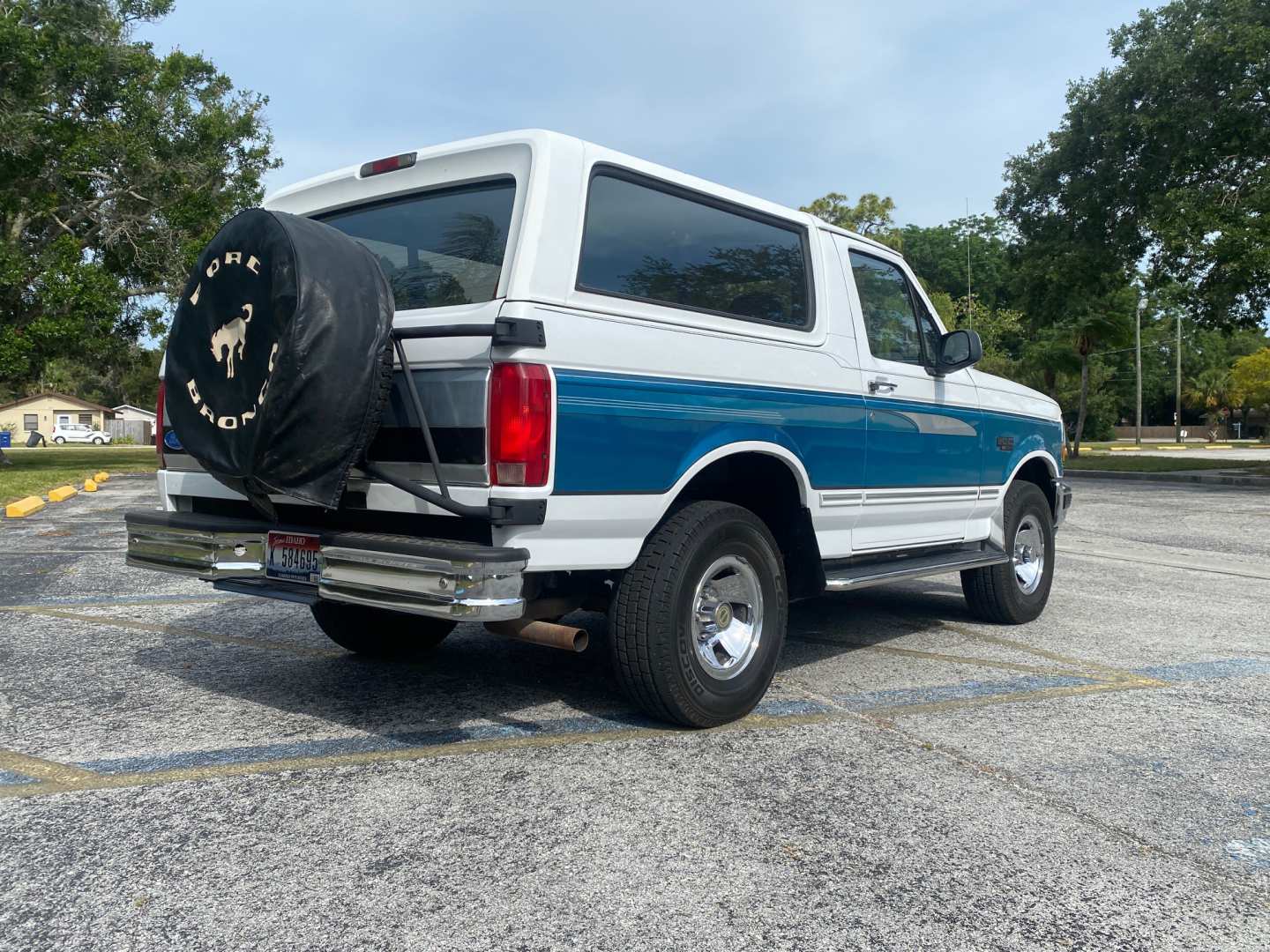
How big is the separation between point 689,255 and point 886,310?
67.0 inches

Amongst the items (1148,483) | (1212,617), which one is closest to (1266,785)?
(1212,617)

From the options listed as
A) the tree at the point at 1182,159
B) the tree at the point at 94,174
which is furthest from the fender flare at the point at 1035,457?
the tree at the point at 94,174

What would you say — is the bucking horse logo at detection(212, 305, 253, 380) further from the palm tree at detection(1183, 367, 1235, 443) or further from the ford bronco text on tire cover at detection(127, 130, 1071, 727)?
the palm tree at detection(1183, 367, 1235, 443)

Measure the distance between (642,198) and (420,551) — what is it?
178 centimetres

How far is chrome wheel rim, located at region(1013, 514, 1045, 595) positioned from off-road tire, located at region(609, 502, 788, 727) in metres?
3.26

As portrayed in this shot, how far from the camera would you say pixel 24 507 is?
1421cm

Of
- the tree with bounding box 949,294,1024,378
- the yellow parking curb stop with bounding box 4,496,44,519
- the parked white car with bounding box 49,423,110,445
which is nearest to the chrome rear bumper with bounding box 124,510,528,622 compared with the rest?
the yellow parking curb stop with bounding box 4,496,44,519

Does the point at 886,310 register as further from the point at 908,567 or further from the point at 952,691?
the point at 952,691

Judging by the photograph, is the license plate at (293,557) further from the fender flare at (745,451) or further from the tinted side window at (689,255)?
the tinted side window at (689,255)

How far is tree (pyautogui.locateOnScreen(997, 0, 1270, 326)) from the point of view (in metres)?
21.2

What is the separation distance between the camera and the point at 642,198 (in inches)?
173

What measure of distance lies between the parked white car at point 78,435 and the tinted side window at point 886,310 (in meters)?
78.5

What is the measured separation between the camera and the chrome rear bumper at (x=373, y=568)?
3.55m

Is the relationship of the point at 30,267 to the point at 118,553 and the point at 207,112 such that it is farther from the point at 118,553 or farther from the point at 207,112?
the point at 118,553
